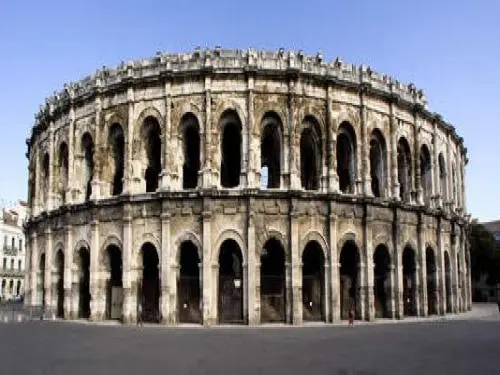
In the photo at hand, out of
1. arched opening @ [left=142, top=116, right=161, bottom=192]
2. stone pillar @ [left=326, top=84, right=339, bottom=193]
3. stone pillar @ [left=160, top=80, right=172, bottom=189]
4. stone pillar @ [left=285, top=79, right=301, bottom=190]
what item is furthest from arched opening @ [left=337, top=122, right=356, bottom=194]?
arched opening @ [left=142, top=116, right=161, bottom=192]

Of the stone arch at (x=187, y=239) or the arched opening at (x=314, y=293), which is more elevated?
the stone arch at (x=187, y=239)

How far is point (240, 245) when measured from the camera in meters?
22.9

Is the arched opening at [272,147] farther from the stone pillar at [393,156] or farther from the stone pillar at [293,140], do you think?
the stone pillar at [393,156]

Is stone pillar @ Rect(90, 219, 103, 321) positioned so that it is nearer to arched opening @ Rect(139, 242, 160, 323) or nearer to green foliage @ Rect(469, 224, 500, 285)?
arched opening @ Rect(139, 242, 160, 323)

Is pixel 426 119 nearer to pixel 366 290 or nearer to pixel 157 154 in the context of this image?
pixel 366 290

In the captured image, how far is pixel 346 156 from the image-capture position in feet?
89.4

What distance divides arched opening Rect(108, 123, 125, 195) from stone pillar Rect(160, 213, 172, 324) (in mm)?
4123

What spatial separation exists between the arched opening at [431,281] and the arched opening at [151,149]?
14092 mm

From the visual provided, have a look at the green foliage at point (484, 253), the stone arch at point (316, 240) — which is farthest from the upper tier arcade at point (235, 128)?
the green foliage at point (484, 253)

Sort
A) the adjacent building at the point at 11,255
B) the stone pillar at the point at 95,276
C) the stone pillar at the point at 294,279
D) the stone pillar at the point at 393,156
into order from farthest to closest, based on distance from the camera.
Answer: the adjacent building at the point at 11,255 → the stone pillar at the point at 393,156 → the stone pillar at the point at 95,276 → the stone pillar at the point at 294,279

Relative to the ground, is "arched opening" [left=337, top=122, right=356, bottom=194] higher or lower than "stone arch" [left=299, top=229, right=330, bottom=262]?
higher

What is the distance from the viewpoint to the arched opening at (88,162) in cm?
2723

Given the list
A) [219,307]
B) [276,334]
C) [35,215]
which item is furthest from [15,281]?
[276,334]

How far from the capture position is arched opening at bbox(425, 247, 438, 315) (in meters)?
28.2
